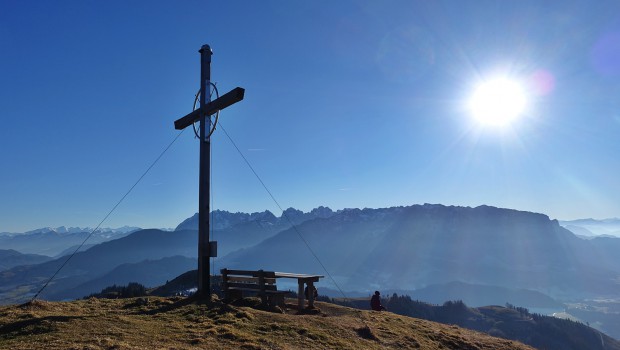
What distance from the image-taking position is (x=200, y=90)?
69.0 feet

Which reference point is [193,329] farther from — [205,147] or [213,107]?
[213,107]

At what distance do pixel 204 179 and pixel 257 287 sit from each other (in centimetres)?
595

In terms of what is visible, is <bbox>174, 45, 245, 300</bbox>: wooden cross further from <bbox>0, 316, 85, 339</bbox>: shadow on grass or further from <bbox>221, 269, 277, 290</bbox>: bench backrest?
<bbox>0, 316, 85, 339</bbox>: shadow on grass

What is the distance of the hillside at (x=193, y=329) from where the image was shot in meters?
12.4

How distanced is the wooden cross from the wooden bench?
1083 mm

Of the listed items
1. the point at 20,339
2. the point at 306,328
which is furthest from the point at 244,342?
the point at 20,339

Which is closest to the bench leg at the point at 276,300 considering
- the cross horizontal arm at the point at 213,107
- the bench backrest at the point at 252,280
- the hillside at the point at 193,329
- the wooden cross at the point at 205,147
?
the bench backrest at the point at 252,280

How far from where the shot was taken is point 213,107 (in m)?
20.2

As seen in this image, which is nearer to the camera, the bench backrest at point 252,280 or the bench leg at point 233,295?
the bench backrest at point 252,280

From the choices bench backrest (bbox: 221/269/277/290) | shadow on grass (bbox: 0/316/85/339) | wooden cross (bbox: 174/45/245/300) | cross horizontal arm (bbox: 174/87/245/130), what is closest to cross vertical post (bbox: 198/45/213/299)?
wooden cross (bbox: 174/45/245/300)

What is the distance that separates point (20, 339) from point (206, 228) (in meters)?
9.20

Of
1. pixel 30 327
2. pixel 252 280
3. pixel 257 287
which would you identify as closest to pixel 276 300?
pixel 257 287

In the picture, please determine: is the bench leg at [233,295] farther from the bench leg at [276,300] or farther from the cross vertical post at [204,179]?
the bench leg at [276,300]

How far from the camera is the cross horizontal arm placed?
18.8 meters
